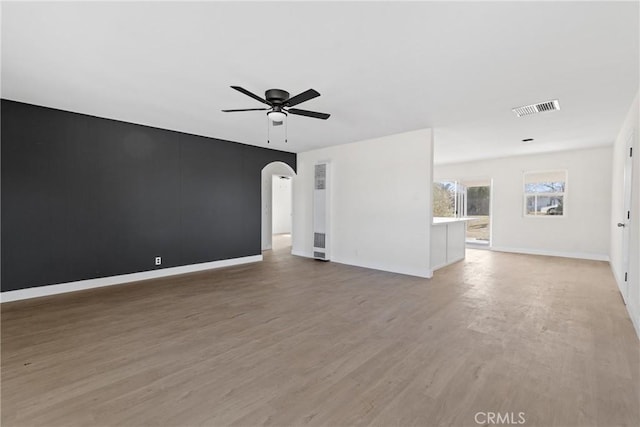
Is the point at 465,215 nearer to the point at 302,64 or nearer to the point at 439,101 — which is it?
the point at 439,101

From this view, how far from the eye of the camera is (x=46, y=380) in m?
2.08

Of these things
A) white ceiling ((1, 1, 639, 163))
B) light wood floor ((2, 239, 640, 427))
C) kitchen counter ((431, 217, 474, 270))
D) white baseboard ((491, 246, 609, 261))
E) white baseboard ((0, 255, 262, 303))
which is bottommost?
light wood floor ((2, 239, 640, 427))

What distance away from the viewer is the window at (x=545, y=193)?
7.14 metres

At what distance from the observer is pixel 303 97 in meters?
3.01

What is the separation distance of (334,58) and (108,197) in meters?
4.08

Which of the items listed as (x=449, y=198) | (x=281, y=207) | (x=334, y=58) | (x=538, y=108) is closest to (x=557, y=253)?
(x=449, y=198)

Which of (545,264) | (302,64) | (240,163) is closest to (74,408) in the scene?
(302,64)

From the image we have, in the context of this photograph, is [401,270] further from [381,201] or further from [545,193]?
[545,193]

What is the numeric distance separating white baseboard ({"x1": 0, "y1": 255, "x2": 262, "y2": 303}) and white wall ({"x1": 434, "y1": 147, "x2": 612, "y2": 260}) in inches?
271

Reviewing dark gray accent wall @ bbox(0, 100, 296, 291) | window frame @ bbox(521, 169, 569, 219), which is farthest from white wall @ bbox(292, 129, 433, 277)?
window frame @ bbox(521, 169, 569, 219)

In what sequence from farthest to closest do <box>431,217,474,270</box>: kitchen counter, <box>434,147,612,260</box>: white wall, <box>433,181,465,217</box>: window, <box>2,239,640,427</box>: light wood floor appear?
<box>433,181,465,217</box>: window < <box>434,147,612,260</box>: white wall < <box>431,217,474,270</box>: kitchen counter < <box>2,239,640,427</box>: light wood floor

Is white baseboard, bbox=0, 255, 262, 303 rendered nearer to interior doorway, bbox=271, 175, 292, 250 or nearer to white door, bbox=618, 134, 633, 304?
interior doorway, bbox=271, 175, 292, 250

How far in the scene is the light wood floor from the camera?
5.84 ft

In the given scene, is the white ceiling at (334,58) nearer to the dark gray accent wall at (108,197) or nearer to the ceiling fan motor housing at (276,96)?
the ceiling fan motor housing at (276,96)
